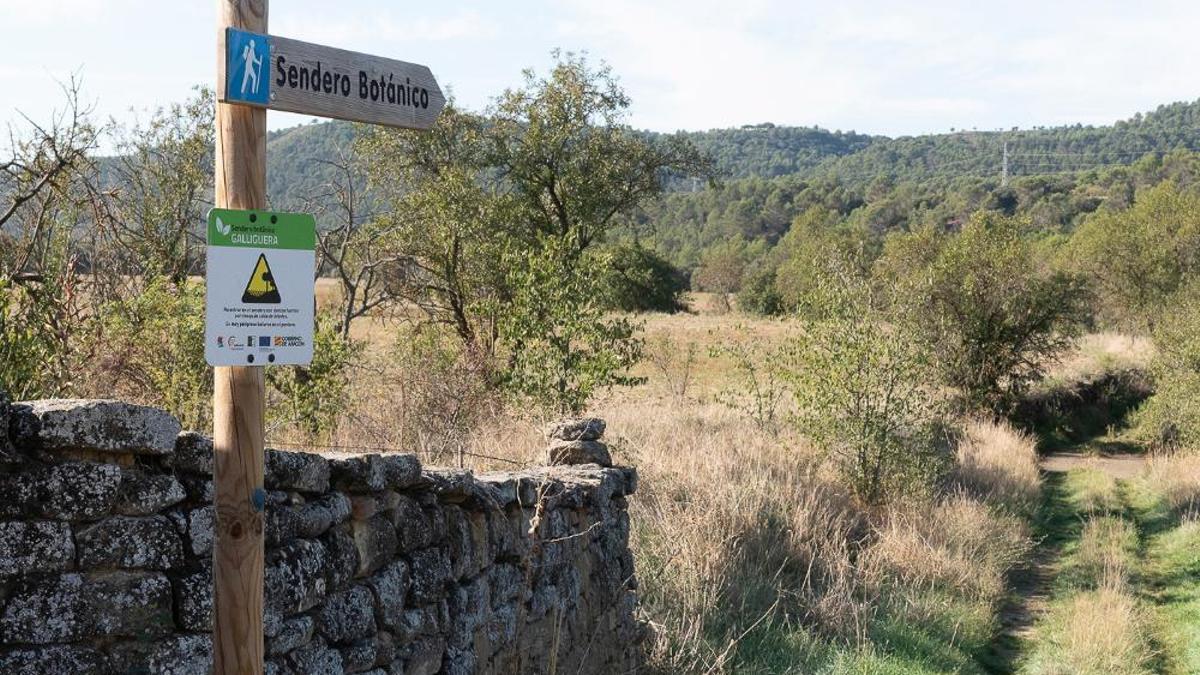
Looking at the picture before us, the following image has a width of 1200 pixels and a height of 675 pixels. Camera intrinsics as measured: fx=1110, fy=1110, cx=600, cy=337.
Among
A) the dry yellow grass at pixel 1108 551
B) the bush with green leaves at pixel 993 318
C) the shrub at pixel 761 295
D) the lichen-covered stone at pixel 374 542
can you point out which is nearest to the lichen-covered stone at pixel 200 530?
the lichen-covered stone at pixel 374 542

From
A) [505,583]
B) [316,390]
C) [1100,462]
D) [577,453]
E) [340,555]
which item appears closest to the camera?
[340,555]

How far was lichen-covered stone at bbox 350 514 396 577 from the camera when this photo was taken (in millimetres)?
4367

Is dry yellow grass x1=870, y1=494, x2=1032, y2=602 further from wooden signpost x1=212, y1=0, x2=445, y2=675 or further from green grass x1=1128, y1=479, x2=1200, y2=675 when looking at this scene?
wooden signpost x1=212, y1=0, x2=445, y2=675

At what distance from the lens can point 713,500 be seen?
34.4 feet

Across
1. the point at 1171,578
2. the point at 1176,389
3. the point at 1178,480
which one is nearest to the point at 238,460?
the point at 1171,578

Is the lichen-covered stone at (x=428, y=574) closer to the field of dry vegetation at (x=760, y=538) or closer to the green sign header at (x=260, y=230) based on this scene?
the green sign header at (x=260, y=230)

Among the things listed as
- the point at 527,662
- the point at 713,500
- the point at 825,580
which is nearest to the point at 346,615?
the point at 527,662

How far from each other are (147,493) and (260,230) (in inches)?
34.7

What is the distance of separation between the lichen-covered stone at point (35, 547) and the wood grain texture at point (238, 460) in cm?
42

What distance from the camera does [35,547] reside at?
10.5 feet

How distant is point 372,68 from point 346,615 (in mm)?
2034

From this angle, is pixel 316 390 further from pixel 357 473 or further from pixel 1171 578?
pixel 1171 578

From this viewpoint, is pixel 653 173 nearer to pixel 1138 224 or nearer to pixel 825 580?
pixel 825 580

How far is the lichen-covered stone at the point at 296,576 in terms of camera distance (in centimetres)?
382
